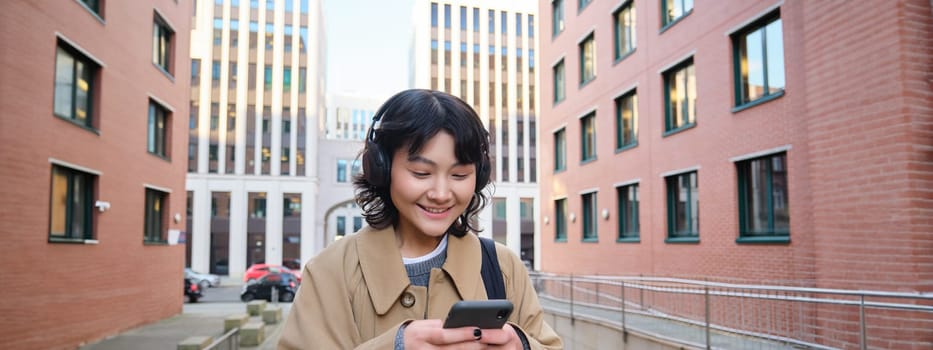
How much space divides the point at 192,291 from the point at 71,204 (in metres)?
14.9

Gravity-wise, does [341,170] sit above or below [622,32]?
below

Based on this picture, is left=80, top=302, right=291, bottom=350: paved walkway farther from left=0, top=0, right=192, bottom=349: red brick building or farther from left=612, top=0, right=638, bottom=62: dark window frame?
left=612, top=0, right=638, bottom=62: dark window frame

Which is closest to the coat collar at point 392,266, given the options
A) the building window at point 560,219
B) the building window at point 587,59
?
the building window at point 587,59

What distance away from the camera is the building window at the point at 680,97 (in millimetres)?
15516

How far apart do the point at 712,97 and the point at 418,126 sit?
44.6 ft

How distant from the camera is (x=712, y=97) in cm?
1426

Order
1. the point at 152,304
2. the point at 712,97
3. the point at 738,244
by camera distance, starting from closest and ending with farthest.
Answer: the point at 738,244
the point at 712,97
the point at 152,304

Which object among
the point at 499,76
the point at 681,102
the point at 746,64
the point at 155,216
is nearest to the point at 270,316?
the point at 155,216

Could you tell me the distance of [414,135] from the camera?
6.33 feet

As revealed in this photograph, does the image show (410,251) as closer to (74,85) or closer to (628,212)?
(74,85)

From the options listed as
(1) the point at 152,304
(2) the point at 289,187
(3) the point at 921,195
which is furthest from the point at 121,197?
(2) the point at 289,187

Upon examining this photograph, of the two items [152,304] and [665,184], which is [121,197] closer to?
[152,304]

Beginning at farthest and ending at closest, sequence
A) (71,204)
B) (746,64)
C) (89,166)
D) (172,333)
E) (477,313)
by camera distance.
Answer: (172,333) < (89,166) < (746,64) < (71,204) < (477,313)

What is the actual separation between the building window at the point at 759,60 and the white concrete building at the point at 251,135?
36.2m
